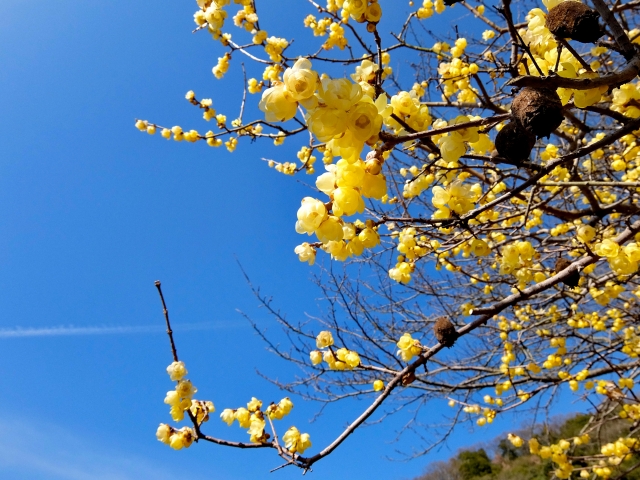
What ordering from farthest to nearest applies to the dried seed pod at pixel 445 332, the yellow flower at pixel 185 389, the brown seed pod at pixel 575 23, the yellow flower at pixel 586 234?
the yellow flower at pixel 586 234, the dried seed pod at pixel 445 332, the yellow flower at pixel 185 389, the brown seed pod at pixel 575 23

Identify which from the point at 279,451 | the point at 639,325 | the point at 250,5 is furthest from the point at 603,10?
the point at 639,325

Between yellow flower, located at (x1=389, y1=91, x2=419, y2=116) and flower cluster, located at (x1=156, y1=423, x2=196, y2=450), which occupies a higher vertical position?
yellow flower, located at (x1=389, y1=91, x2=419, y2=116)

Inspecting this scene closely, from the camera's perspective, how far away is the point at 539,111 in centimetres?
98

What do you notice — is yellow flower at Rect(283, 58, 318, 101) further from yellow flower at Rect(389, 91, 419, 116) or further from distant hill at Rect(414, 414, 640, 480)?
distant hill at Rect(414, 414, 640, 480)

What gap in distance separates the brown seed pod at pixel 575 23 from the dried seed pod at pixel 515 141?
47cm

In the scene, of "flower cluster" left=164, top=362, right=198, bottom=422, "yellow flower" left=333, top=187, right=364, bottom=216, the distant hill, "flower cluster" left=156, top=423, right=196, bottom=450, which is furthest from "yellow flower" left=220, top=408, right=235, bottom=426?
the distant hill

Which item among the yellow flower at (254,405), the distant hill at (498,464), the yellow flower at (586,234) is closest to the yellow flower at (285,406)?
the yellow flower at (254,405)

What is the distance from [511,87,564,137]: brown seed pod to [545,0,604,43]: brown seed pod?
1.24 feet

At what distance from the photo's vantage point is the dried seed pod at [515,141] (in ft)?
3.40

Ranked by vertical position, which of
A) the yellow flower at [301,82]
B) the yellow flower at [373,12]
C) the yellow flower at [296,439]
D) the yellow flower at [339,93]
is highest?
the yellow flower at [373,12]

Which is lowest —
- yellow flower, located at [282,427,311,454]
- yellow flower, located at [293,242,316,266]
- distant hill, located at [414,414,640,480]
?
distant hill, located at [414,414,640,480]

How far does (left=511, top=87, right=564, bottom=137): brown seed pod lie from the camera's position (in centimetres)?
98

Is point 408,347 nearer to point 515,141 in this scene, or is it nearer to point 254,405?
point 254,405

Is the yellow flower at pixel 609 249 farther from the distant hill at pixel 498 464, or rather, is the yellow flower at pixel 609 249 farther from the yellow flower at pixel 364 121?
the distant hill at pixel 498 464
